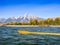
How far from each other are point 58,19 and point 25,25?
1489 cm

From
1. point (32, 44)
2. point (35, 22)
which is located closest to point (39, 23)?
point (35, 22)

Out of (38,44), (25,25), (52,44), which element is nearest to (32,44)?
(38,44)

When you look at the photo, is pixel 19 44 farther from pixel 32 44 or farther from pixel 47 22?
pixel 47 22

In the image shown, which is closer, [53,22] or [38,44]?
[38,44]

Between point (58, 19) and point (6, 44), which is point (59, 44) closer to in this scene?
point (6, 44)

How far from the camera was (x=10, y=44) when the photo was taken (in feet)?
65.5

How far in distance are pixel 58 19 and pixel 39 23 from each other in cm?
718

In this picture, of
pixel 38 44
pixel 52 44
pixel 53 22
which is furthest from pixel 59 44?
pixel 53 22

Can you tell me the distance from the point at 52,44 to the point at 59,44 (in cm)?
75

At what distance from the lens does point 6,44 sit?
65.4 feet

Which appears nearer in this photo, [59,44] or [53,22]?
[59,44]

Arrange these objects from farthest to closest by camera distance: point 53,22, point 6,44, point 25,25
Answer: point 25,25 < point 53,22 < point 6,44

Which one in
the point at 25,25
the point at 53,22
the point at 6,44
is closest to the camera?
the point at 6,44

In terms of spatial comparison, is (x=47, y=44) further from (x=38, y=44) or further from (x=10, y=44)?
(x=10, y=44)
